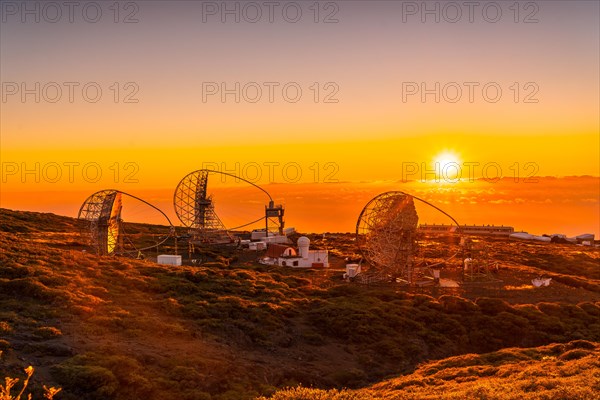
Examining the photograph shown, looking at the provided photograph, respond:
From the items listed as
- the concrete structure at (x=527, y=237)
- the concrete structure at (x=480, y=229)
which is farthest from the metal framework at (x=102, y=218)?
the concrete structure at (x=527, y=237)

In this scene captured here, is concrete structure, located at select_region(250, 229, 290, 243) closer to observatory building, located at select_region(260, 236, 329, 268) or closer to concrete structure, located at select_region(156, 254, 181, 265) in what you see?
observatory building, located at select_region(260, 236, 329, 268)

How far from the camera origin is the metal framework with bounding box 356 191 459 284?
4838 centimetres

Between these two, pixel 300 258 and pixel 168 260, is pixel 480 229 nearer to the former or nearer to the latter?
pixel 300 258

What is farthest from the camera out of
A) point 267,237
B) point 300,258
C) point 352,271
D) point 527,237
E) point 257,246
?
point 527,237

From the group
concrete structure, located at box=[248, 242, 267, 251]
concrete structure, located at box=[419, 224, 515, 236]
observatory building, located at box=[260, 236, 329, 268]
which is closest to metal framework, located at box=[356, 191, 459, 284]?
observatory building, located at box=[260, 236, 329, 268]

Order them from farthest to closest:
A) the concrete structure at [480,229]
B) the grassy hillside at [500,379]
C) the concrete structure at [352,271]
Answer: the concrete structure at [480,229]
the concrete structure at [352,271]
the grassy hillside at [500,379]

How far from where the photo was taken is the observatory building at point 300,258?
60.3 metres

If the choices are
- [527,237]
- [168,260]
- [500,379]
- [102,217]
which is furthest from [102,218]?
[527,237]

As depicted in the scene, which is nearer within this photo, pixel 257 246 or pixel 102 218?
pixel 102 218

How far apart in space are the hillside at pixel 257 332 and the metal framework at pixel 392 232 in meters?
2.22

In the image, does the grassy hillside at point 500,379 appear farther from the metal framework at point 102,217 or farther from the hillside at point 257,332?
the metal framework at point 102,217

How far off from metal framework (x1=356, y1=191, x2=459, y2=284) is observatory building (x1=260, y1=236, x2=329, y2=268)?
11382mm

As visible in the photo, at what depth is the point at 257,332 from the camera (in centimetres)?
3114

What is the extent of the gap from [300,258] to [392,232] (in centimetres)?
1537
